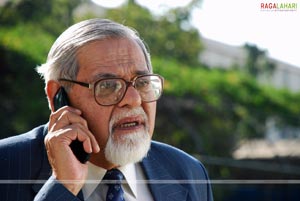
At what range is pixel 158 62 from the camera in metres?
2.68

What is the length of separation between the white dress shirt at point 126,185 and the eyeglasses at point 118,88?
0.42ft

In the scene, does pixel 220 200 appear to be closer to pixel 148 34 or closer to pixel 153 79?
pixel 148 34

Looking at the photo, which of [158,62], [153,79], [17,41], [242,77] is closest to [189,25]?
[158,62]

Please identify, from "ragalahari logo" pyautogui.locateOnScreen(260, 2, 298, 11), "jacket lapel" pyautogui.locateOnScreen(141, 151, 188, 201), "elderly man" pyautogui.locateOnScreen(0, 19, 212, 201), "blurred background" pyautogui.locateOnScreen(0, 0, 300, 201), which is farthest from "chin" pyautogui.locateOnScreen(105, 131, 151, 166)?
"blurred background" pyautogui.locateOnScreen(0, 0, 300, 201)

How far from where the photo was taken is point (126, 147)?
901 millimetres

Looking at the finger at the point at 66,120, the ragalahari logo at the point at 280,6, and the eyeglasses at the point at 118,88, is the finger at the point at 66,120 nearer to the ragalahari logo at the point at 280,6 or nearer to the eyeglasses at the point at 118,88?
the eyeglasses at the point at 118,88

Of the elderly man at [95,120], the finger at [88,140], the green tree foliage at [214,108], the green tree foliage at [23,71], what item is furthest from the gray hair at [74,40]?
the green tree foliage at [214,108]

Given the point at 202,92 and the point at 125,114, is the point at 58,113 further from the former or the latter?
the point at 202,92

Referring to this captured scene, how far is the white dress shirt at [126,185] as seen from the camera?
946 millimetres

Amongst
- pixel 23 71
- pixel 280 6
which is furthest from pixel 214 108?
pixel 280 6

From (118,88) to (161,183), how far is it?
21 cm

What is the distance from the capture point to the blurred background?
7.72 ft

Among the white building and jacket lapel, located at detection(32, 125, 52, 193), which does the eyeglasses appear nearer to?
jacket lapel, located at detection(32, 125, 52, 193)

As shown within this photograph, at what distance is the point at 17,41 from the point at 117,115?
73.7 inches
